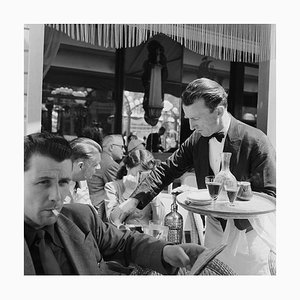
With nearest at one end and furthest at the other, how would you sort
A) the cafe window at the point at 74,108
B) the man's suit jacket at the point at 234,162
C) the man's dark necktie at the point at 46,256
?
the man's dark necktie at the point at 46,256
the cafe window at the point at 74,108
the man's suit jacket at the point at 234,162

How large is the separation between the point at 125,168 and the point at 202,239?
2.12ft

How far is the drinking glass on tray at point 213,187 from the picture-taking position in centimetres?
275

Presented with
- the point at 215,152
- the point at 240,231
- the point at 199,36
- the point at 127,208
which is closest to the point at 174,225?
the point at 127,208

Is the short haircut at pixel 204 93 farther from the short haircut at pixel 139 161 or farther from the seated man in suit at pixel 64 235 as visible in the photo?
the seated man in suit at pixel 64 235

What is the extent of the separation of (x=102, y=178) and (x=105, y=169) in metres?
0.06

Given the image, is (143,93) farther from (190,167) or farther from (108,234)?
(108,234)

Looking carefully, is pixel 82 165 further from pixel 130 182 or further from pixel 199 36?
pixel 199 36

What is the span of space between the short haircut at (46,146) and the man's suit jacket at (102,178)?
0.21 meters

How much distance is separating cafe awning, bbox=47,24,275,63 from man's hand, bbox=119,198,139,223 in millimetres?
942

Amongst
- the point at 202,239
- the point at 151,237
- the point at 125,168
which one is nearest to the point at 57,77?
the point at 125,168

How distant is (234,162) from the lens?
2.76 metres

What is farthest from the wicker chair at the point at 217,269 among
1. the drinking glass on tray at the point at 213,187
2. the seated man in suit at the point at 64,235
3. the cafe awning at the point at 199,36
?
the cafe awning at the point at 199,36

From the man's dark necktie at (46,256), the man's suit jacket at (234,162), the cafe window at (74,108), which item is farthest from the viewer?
the man's suit jacket at (234,162)

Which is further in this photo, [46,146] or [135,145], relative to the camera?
[135,145]
